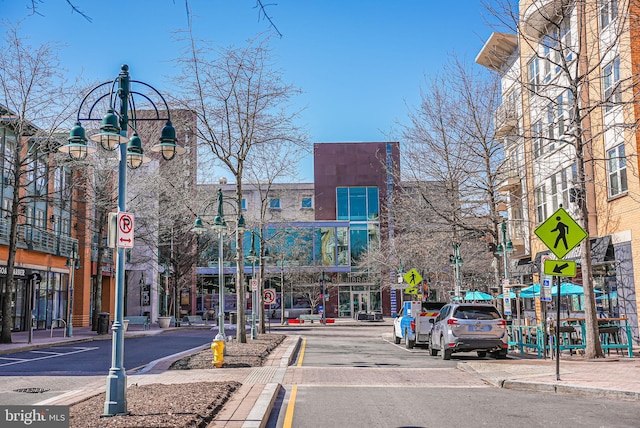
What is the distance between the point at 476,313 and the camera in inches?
738

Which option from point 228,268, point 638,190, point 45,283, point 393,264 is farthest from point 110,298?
point 638,190

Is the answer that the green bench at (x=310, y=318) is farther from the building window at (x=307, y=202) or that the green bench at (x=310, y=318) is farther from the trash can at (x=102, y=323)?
the trash can at (x=102, y=323)

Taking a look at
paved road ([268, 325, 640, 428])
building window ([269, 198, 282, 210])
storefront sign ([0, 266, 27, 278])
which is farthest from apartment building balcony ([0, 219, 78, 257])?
paved road ([268, 325, 640, 428])

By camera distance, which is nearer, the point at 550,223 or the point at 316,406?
the point at 316,406

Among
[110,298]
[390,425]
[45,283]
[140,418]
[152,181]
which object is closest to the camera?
[140,418]

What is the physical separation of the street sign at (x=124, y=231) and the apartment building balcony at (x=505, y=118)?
19057 mm

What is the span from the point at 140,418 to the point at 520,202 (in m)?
25.8

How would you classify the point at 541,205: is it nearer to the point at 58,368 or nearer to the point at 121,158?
the point at 58,368

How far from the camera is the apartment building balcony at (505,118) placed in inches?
1016

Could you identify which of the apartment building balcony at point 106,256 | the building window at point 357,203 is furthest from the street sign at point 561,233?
the building window at point 357,203

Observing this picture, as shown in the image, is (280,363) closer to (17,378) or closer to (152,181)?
(17,378)

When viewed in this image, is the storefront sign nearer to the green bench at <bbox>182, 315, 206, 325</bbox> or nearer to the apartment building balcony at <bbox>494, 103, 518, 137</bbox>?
the green bench at <bbox>182, 315, 206, 325</bbox>

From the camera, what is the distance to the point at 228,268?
216 ft

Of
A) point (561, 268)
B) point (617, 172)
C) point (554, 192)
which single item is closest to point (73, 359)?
point (561, 268)
